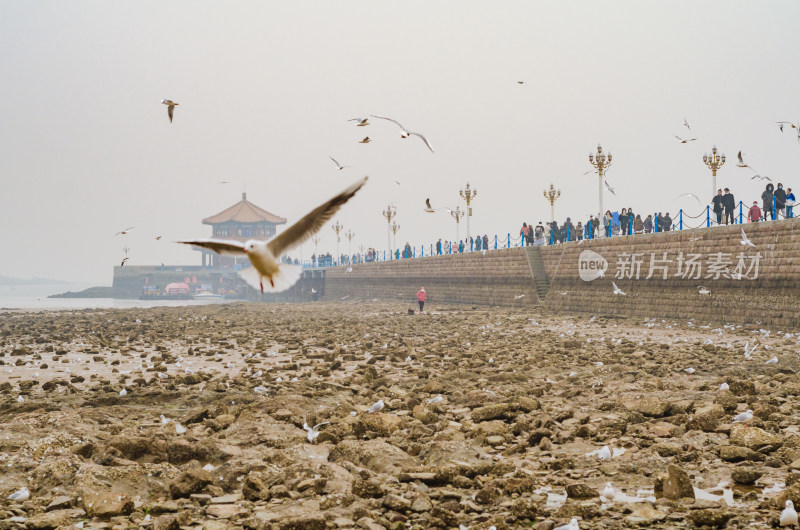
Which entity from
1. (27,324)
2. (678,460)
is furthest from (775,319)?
(27,324)

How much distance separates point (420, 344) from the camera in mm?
15422

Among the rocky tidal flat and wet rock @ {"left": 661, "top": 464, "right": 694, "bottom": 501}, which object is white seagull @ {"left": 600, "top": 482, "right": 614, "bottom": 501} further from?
wet rock @ {"left": 661, "top": 464, "right": 694, "bottom": 501}

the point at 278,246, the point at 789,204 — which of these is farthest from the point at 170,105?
the point at 789,204

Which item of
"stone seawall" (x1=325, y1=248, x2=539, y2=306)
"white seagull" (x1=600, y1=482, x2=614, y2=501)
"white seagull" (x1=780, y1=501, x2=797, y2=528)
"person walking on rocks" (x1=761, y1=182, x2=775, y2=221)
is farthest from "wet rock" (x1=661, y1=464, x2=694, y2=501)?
"stone seawall" (x1=325, y1=248, x2=539, y2=306)

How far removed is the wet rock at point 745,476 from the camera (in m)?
4.62

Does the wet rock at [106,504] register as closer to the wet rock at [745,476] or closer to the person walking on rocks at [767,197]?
the wet rock at [745,476]

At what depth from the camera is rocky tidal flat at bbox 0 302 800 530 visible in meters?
4.31

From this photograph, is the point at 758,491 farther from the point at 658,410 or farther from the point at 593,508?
the point at 658,410

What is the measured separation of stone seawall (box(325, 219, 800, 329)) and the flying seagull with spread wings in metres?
15.7

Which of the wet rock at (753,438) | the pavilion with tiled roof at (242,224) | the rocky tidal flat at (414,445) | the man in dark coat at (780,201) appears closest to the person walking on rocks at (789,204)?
the man in dark coat at (780,201)

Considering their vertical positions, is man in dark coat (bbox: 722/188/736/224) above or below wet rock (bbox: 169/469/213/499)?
above

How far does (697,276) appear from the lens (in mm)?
20594

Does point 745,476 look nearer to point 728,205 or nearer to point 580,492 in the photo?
point 580,492

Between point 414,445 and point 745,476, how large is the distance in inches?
96.0
